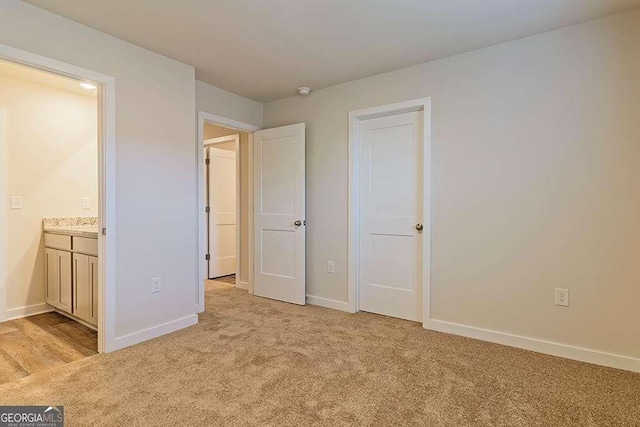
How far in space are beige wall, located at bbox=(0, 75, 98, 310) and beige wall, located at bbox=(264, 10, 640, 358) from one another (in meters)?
3.34

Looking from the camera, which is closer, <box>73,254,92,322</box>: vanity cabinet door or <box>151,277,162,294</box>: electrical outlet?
<box>151,277,162,294</box>: electrical outlet

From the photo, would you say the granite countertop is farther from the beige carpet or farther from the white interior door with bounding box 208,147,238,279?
the white interior door with bounding box 208,147,238,279

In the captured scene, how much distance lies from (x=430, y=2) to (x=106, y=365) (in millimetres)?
3119

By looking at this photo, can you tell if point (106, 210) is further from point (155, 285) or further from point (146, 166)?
point (155, 285)

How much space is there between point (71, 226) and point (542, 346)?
14.8ft

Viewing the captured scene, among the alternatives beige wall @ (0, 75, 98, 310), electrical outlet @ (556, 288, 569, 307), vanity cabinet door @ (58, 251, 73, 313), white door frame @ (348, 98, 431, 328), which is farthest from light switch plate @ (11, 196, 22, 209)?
electrical outlet @ (556, 288, 569, 307)

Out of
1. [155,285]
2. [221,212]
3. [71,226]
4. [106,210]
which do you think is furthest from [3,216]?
[221,212]

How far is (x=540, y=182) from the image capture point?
2518mm

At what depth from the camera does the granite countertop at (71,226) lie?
3.05 metres

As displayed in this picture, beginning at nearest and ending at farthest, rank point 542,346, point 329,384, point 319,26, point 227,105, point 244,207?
1. point 329,384
2. point 319,26
3. point 542,346
4. point 227,105
5. point 244,207

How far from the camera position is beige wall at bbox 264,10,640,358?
2.26 m

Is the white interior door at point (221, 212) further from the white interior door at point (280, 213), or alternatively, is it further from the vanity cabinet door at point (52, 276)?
the vanity cabinet door at point (52, 276)

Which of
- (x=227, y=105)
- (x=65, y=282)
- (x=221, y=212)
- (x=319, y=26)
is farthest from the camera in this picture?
(x=221, y=212)

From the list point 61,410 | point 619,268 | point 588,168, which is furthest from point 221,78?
point 619,268
